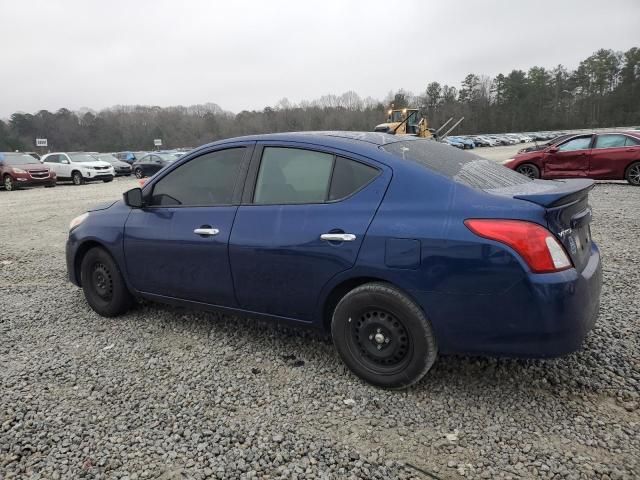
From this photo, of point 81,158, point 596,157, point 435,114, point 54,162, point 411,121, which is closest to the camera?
point 596,157

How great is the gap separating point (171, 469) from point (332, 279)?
1.36m

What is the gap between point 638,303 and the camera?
13.2ft

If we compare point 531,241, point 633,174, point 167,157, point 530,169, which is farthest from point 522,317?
point 167,157

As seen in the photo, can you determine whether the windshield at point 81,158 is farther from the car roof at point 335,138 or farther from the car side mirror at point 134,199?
the car roof at point 335,138

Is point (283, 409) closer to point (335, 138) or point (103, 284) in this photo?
point (335, 138)

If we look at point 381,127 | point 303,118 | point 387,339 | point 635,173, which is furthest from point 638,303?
point 303,118

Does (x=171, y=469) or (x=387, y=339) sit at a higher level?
(x=387, y=339)

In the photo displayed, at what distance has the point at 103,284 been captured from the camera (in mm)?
4262

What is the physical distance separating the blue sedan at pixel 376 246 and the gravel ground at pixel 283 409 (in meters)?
0.34

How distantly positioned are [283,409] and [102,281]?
8.06 ft

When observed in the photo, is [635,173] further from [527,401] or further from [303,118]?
[303,118]

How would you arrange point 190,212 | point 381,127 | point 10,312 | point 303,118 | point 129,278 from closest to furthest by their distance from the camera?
point 190,212 < point 129,278 < point 10,312 < point 381,127 < point 303,118

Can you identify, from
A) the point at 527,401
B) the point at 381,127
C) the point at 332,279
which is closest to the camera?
the point at 527,401

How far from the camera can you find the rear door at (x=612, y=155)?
1155 centimetres
